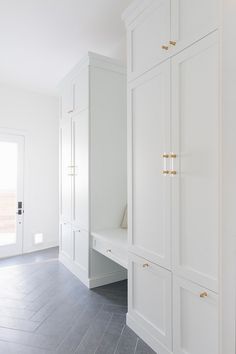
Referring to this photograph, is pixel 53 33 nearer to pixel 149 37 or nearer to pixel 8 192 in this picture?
pixel 149 37

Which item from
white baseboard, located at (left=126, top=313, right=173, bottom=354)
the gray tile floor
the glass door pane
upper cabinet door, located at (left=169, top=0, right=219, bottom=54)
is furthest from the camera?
the glass door pane

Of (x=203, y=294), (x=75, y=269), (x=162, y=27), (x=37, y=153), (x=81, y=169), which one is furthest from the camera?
(x=37, y=153)

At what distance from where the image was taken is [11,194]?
4.62 meters

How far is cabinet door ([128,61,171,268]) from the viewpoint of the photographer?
1.80m

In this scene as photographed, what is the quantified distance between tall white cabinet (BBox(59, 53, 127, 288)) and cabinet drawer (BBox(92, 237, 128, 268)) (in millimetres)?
51

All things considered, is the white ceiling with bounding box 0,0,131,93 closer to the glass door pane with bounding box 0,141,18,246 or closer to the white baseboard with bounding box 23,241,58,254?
the glass door pane with bounding box 0,141,18,246

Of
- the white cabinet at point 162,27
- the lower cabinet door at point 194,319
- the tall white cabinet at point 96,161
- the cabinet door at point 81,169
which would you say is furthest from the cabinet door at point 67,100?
the lower cabinet door at point 194,319

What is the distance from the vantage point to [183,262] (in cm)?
165

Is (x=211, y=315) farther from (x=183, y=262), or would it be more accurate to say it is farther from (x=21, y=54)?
(x=21, y=54)

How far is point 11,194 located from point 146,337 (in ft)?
11.6

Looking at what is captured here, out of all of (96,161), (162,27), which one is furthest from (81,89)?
(162,27)

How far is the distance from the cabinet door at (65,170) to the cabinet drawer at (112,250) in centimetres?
86

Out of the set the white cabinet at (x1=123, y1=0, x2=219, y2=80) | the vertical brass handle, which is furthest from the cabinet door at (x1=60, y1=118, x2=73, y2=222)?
the vertical brass handle

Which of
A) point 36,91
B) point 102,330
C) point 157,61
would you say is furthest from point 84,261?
point 36,91
